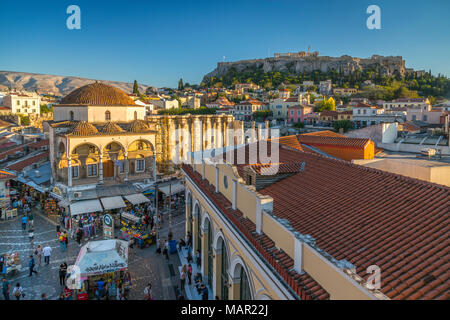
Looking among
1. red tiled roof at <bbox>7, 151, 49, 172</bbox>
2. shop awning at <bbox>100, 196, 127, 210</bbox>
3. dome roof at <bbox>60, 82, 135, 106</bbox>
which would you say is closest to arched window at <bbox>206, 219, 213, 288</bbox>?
shop awning at <bbox>100, 196, 127, 210</bbox>

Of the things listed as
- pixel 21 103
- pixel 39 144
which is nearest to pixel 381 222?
pixel 39 144

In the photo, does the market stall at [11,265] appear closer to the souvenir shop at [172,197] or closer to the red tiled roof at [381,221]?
the souvenir shop at [172,197]

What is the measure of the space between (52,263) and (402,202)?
13220mm

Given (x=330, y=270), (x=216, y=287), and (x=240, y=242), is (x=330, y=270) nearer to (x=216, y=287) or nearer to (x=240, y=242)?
(x=240, y=242)

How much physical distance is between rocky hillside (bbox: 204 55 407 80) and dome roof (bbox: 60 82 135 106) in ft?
361

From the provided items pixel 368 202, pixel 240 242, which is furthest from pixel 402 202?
pixel 240 242

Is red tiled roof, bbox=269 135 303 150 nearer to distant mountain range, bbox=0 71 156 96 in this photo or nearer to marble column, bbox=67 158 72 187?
marble column, bbox=67 158 72 187

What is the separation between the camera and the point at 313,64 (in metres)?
132

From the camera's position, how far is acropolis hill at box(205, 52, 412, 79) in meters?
122

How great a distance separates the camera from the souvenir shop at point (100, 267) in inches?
408

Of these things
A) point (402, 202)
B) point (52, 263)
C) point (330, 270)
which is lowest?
point (52, 263)

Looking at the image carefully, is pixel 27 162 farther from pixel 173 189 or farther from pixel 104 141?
pixel 173 189

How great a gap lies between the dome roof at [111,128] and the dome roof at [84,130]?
641 millimetres
